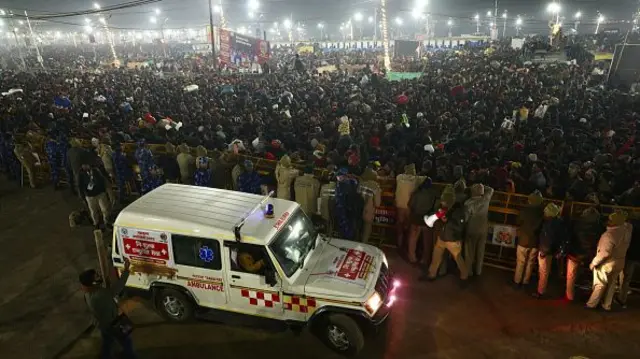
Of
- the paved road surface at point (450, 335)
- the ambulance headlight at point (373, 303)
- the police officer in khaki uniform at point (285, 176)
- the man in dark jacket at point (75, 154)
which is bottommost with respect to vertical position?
the paved road surface at point (450, 335)

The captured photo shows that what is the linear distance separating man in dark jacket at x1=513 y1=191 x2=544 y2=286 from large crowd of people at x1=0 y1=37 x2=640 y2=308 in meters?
0.02

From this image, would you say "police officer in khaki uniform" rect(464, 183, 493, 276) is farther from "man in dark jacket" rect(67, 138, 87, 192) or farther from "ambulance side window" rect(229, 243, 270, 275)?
"man in dark jacket" rect(67, 138, 87, 192)

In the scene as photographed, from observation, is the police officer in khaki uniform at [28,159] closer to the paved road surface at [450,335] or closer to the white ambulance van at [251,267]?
the paved road surface at [450,335]

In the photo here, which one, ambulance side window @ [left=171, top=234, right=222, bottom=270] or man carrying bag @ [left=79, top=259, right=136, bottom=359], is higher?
ambulance side window @ [left=171, top=234, right=222, bottom=270]

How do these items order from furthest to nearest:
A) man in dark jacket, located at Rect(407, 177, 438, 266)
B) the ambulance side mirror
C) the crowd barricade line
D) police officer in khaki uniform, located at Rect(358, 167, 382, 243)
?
police officer in khaki uniform, located at Rect(358, 167, 382, 243) < man in dark jacket, located at Rect(407, 177, 438, 266) < the crowd barricade line < the ambulance side mirror

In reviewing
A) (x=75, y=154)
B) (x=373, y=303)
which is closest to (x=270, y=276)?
(x=373, y=303)

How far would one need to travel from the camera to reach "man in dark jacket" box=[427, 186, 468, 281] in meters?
7.27

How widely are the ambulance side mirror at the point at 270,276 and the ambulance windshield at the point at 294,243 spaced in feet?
0.55

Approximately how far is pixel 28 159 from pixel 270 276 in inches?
431

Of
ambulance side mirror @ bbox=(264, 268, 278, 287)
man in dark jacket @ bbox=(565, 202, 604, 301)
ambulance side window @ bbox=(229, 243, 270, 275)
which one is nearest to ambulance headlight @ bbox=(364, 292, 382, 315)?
ambulance side mirror @ bbox=(264, 268, 278, 287)

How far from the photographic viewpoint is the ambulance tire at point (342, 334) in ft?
18.7

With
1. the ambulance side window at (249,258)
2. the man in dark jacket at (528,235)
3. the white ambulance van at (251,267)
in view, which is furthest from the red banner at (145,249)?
the man in dark jacket at (528,235)

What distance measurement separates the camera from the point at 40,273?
8352mm

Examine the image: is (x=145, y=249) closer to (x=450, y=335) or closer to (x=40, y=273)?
(x=40, y=273)
